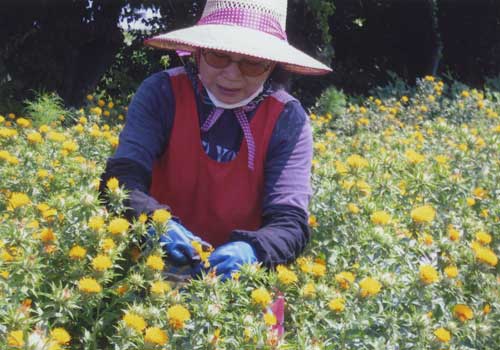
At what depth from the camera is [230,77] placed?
212cm

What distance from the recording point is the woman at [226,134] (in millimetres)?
2096

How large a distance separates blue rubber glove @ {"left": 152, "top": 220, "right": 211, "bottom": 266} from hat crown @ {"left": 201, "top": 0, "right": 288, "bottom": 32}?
2.82 feet

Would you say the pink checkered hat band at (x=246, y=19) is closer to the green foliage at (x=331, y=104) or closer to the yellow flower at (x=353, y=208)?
the yellow flower at (x=353, y=208)

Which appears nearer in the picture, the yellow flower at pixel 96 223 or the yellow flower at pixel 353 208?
the yellow flower at pixel 96 223

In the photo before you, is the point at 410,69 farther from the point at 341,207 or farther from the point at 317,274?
the point at 317,274

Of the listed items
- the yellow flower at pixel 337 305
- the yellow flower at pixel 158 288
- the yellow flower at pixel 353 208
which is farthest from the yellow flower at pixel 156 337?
the yellow flower at pixel 353 208

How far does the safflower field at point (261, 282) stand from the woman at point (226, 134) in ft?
0.81

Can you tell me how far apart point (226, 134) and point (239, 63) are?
27 cm

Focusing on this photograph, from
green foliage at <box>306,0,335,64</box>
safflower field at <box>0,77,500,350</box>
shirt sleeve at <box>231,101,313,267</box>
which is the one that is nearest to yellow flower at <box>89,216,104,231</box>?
safflower field at <box>0,77,500,350</box>

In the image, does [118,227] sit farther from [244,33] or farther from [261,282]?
[244,33]

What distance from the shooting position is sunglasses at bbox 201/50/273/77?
2.10m

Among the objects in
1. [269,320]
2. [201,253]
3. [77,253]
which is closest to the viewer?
[269,320]

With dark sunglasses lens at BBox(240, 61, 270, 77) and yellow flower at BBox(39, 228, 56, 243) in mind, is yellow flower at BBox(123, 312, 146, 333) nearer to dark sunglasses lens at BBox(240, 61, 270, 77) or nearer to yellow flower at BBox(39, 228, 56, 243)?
yellow flower at BBox(39, 228, 56, 243)

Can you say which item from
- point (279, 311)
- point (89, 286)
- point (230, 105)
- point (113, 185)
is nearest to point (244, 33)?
point (230, 105)
